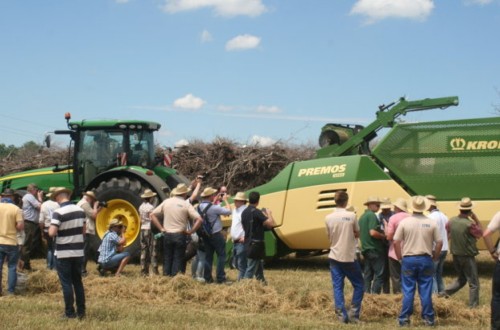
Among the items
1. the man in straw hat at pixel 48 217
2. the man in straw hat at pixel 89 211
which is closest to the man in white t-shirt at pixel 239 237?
the man in straw hat at pixel 89 211

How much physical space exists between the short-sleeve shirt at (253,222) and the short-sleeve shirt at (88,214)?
298cm

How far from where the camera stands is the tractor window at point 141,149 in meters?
15.2

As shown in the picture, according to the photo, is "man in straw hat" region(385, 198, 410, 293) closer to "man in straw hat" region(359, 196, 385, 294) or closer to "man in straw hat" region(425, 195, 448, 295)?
"man in straw hat" region(359, 196, 385, 294)

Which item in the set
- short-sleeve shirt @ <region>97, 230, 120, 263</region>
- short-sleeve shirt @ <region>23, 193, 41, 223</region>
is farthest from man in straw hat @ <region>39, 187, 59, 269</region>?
short-sleeve shirt @ <region>97, 230, 120, 263</region>

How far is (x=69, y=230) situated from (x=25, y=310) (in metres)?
1.40

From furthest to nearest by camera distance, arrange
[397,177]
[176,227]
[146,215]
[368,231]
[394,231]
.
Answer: [397,177] < [146,215] < [176,227] < [368,231] < [394,231]

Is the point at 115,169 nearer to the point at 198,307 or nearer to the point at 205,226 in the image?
the point at 205,226

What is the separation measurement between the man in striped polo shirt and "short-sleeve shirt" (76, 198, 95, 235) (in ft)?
11.1

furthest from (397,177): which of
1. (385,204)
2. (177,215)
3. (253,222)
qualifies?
(177,215)

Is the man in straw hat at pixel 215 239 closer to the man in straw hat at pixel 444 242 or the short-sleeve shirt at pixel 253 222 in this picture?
the short-sleeve shirt at pixel 253 222

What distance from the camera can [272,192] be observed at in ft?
46.0

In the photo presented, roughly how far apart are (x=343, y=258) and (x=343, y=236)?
0.27 meters

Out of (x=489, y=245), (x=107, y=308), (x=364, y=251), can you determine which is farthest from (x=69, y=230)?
(x=489, y=245)

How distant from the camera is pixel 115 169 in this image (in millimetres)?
14570
